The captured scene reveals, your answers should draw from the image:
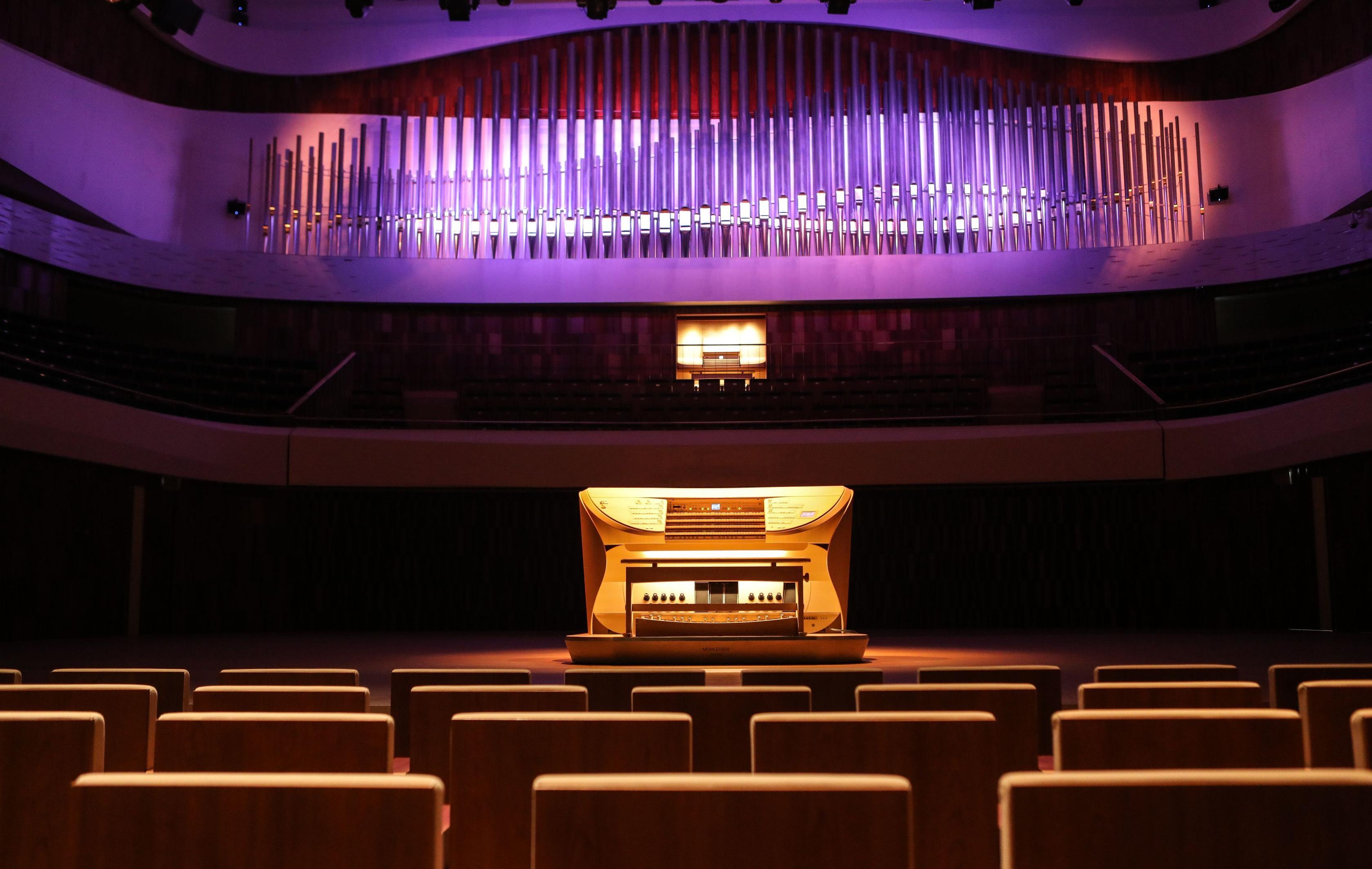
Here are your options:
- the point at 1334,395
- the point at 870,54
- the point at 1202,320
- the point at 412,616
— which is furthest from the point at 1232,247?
the point at 412,616

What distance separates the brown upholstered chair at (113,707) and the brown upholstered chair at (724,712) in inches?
42.5

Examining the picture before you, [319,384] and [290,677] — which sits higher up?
[319,384]

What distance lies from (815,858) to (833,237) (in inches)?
460

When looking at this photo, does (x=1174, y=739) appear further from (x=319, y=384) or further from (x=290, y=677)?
(x=319, y=384)

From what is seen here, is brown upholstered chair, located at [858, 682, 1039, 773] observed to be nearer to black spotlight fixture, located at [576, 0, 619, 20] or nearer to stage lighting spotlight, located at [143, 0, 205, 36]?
black spotlight fixture, located at [576, 0, 619, 20]

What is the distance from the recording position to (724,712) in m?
2.31

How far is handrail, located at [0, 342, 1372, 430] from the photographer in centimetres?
984

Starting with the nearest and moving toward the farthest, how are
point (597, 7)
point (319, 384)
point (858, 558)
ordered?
point (597, 7) → point (319, 384) → point (858, 558)

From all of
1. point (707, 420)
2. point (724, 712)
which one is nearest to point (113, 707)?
point (724, 712)

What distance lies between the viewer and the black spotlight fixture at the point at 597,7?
998 centimetres

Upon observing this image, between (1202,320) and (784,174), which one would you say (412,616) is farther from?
(1202,320)

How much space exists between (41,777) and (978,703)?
1657 millimetres

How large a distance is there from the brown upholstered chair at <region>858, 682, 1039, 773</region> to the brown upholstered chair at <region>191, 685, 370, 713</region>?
110 cm

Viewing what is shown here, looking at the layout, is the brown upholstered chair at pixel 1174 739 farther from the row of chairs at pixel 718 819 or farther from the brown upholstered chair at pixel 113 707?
the brown upholstered chair at pixel 113 707
